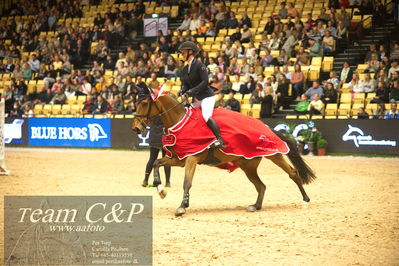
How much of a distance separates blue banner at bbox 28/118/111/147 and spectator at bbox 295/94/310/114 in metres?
7.47

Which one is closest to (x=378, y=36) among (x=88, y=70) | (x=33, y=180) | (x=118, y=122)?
(x=118, y=122)

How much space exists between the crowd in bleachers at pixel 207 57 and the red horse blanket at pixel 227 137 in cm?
782

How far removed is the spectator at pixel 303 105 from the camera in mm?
22625

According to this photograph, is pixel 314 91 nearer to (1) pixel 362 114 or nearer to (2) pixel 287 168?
(1) pixel 362 114

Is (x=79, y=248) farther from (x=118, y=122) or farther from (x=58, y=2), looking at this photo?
(x=58, y=2)

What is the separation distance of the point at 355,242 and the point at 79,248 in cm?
325

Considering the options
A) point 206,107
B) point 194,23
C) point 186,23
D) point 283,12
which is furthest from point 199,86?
point 186,23

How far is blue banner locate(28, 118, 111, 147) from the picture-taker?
26203 millimetres

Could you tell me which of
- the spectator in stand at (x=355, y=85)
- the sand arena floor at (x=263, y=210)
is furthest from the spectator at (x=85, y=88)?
the spectator in stand at (x=355, y=85)

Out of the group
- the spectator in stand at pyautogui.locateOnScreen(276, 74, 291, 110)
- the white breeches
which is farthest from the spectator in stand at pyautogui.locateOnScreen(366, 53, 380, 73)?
the white breeches

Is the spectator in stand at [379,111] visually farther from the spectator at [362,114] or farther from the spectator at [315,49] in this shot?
the spectator at [315,49]

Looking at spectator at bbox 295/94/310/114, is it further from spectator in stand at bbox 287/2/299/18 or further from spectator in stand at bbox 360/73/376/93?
spectator in stand at bbox 287/2/299/18

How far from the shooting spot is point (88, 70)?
1197 inches

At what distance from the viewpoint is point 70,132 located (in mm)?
27109
